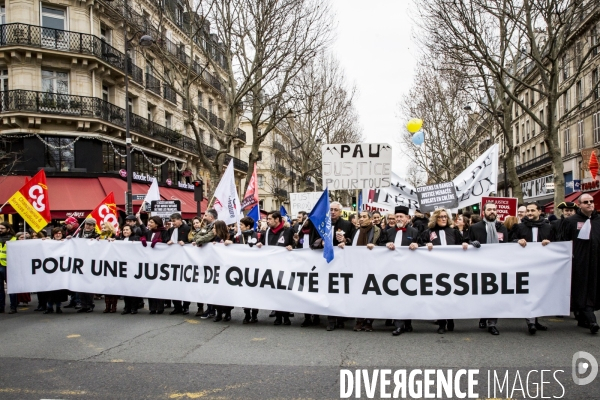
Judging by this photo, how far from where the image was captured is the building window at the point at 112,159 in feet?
81.4

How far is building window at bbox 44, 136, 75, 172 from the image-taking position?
22906 millimetres

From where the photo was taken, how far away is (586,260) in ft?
23.9

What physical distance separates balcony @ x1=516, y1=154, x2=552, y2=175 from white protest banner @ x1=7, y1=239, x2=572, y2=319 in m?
37.8

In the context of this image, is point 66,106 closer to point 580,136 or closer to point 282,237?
point 282,237

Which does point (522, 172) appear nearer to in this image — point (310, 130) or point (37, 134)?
point (310, 130)

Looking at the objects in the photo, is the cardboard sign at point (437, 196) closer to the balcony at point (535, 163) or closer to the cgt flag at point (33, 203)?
the cgt flag at point (33, 203)

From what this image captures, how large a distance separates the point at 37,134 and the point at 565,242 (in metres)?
21.6

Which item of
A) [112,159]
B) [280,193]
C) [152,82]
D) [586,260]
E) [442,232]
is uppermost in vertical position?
[152,82]

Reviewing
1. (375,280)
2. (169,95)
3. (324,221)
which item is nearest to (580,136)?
(169,95)

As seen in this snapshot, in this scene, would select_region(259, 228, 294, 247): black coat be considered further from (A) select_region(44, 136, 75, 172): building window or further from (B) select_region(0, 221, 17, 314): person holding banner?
(A) select_region(44, 136, 75, 172): building window

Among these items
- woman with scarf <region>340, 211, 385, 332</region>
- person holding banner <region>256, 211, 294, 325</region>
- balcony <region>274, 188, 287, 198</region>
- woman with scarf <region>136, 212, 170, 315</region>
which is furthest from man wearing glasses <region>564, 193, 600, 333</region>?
balcony <region>274, 188, 287, 198</region>

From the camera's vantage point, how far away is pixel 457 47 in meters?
16.0

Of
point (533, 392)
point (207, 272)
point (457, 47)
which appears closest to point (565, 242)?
point (533, 392)

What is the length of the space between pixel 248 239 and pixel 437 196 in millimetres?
4613
